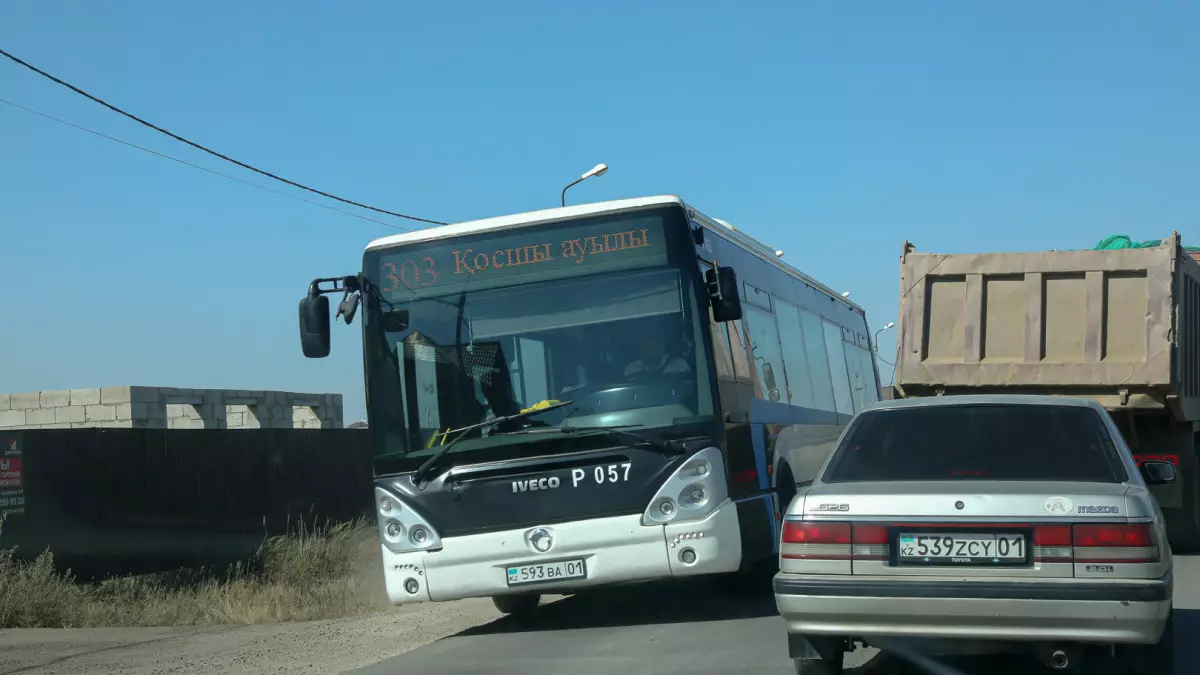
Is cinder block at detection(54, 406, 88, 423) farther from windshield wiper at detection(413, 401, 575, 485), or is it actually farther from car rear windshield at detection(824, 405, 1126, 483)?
car rear windshield at detection(824, 405, 1126, 483)

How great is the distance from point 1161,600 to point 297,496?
60.1 ft

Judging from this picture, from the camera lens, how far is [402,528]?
31.2 ft

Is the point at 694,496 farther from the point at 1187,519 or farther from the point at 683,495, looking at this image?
the point at 1187,519

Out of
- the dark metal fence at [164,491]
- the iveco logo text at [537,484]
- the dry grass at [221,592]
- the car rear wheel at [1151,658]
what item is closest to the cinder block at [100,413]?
the dark metal fence at [164,491]

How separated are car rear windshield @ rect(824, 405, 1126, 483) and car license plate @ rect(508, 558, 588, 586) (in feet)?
10.4

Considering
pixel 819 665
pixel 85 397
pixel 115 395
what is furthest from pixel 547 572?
pixel 85 397

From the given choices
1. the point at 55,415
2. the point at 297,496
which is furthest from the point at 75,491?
the point at 55,415

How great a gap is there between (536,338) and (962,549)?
175 inches

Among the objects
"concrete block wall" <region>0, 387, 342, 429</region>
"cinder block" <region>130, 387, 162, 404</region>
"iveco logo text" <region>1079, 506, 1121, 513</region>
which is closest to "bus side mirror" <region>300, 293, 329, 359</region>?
"iveco logo text" <region>1079, 506, 1121, 513</region>

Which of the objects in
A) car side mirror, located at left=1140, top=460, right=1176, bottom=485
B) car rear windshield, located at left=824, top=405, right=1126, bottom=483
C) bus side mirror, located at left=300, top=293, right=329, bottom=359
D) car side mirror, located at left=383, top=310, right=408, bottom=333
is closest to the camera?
car rear windshield, located at left=824, top=405, right=1126, bottom=483

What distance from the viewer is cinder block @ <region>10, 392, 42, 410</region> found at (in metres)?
24.9

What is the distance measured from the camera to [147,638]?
11617mm

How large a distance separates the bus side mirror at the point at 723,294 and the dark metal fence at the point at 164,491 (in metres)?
10.1

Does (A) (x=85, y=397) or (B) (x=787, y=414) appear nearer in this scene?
(B) (x=787, y=414)
